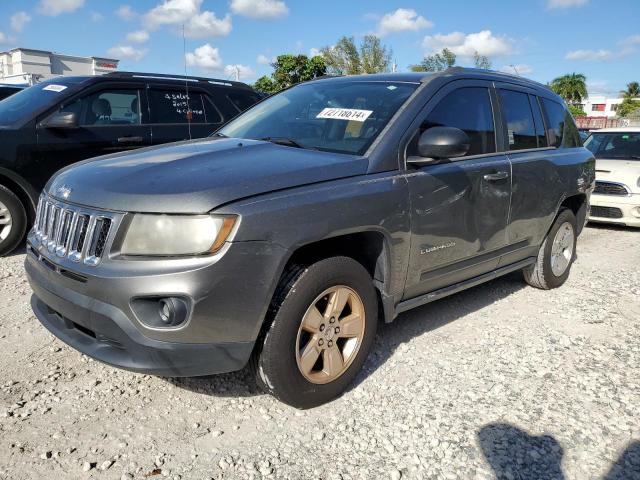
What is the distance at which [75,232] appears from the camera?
99.8 inches

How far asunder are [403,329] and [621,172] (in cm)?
611

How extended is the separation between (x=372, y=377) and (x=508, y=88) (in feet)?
8.26

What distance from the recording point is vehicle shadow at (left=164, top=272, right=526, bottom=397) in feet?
10.1

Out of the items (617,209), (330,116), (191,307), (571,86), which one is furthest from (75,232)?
(571,86)

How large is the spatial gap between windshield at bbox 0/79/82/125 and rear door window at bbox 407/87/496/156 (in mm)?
4311

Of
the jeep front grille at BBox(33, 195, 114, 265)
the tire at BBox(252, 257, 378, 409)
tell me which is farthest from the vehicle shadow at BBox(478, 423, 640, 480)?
the jeep front grille at BBox(33, 195, 114, 265)

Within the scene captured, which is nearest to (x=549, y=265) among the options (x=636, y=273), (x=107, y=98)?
(x=636, y=273)

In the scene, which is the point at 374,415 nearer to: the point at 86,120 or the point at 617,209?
the point at 86,120

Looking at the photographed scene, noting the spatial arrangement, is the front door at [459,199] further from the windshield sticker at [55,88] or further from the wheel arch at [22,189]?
the windshield sticker at [55,88]

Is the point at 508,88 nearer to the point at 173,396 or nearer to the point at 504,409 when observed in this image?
the point at 504,409

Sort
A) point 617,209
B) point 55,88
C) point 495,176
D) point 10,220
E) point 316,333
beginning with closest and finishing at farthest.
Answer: point 316,333 → point 495,176 → point 10,220 → point 55,88 → point 617,209

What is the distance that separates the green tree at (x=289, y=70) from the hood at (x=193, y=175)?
29900 mm

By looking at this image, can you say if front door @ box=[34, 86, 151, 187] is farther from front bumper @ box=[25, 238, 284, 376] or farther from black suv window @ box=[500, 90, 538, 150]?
black suv window @ box=[500, 90, 538, 150]

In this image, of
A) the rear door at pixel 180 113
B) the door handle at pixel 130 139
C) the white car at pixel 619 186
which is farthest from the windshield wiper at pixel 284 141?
the white car at pixel 619 186
